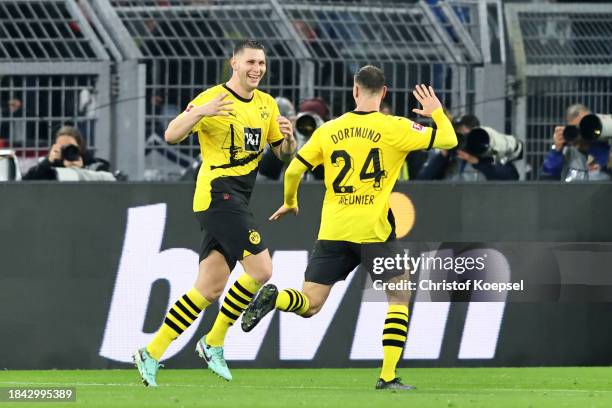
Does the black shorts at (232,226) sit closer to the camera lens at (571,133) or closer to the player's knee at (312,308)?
the player's knee at (312,308)

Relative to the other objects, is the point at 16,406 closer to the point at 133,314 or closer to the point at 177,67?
the point at 133,314

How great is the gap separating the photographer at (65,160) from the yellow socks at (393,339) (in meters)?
3.68

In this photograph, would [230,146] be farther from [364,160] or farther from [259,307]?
[259,307]

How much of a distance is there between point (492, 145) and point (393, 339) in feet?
11.2

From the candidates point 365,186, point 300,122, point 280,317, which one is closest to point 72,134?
point 300,122

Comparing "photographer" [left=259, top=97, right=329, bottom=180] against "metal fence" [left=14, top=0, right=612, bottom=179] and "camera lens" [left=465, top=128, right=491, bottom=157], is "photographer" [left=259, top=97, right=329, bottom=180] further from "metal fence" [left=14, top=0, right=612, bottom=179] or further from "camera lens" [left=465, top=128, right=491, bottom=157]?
"camera lens" [left=465, top=128, right=491, bottom=157]

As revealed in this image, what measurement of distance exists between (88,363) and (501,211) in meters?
3.04

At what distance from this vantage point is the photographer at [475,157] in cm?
1609

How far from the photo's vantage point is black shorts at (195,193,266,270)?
13125 mm

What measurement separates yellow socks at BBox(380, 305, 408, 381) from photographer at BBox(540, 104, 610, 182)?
11.5 feet

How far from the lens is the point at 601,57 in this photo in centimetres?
1781

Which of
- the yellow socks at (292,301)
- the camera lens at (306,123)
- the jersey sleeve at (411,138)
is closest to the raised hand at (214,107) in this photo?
the jersey sleeve at (411,138)

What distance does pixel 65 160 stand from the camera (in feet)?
52.3

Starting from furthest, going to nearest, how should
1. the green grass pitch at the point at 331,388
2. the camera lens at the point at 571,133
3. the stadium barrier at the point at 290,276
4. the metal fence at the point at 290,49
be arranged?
the metal fence at the point at 290,49
the camera lens at the point at 571,133
the stadium barrier at the point at 290,276
the green grass pitch at the point at 331,388
